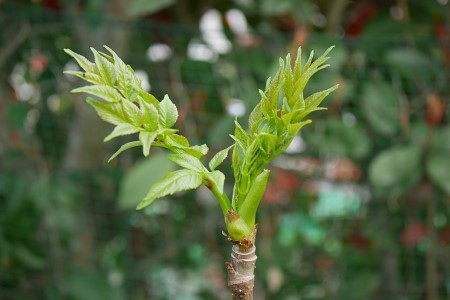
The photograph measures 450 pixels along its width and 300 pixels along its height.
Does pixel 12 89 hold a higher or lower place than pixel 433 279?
higher

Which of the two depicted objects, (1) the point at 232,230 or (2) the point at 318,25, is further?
(2) the point at 318,25

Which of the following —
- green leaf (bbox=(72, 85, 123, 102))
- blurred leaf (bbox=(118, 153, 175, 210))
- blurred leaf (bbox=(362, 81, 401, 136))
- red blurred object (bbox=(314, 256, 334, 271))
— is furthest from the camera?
red blurred object (bbox=(314, 256, 334, 271))

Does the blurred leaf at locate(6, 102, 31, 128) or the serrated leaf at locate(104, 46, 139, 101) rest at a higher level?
the blurred leaf at locate(6, 102, 31, 128)

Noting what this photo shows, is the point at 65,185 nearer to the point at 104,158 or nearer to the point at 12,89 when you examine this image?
the point at 104,158

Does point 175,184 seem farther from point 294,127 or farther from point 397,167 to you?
point 397,167

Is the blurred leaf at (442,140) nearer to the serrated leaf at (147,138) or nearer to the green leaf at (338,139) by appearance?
the green leaf at (338,139)

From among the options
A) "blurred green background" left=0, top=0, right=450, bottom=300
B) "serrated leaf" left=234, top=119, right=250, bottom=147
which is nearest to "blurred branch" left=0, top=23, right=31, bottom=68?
"blurred green background" left=0, top=0, right=450, bottom=300

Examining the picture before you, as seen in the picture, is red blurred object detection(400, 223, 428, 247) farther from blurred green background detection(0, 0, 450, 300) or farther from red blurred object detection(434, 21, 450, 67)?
red blurred object detection(434, 21, 450, 67)

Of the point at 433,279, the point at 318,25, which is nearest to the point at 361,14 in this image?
the point at 318,25
